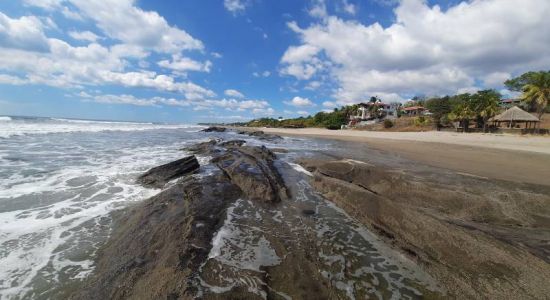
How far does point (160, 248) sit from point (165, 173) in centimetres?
572

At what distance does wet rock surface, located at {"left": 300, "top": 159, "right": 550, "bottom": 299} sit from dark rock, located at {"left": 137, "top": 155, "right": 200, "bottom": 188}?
5.38 metres

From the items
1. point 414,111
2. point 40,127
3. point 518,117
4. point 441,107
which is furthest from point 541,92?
point 40,127

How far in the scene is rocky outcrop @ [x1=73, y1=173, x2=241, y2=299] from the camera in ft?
10.4

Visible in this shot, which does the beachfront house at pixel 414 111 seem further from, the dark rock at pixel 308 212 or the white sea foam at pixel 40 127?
the dark rock at pixel 308 212

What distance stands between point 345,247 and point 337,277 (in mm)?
1062

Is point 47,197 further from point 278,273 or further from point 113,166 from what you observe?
point 278,273

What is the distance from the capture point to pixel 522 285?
11.0 feet

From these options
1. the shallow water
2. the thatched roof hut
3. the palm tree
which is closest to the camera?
the shallow water

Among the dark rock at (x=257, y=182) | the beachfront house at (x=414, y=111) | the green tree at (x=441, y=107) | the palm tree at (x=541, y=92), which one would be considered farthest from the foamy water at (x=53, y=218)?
the beachfront house at (x=414, y=111)

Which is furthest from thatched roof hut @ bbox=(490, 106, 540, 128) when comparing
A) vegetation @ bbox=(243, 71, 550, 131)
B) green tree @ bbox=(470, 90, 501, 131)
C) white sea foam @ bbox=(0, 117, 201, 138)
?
white sea foam @ bbox=(0, 117, 201, 138)

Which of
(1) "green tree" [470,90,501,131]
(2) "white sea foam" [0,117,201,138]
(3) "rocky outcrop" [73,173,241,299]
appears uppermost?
(1) "green tree" [470,90,501,131]

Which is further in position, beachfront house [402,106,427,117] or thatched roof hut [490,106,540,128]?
beachfront house [402,106,427,117]

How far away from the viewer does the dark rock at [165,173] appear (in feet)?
28.5

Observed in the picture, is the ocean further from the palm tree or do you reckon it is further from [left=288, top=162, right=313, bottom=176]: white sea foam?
the palm tree
